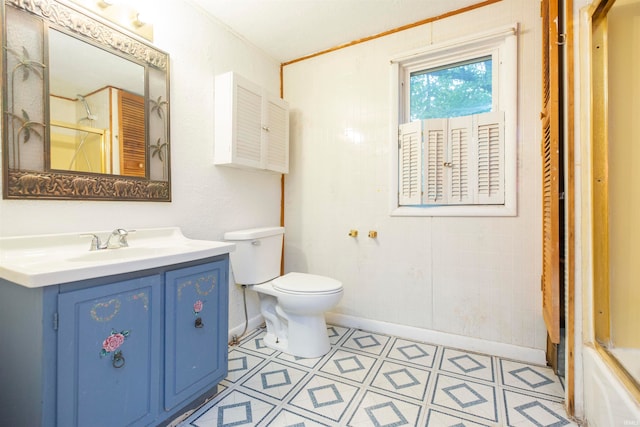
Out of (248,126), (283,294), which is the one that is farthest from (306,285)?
(248,126)

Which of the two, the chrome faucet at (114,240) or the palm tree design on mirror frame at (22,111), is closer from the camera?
the palm tree design on mirror frame at (22,111)

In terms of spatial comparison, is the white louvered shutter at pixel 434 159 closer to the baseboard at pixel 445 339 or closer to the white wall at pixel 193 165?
the baseboard at pixel 445 339

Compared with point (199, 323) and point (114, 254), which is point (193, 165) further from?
point (199, 323)

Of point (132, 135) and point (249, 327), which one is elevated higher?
point (132, 135)

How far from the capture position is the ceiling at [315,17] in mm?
1854

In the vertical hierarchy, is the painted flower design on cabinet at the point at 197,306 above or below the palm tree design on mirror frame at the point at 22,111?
below

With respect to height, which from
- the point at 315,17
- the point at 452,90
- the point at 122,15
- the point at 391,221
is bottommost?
the point at 391,221

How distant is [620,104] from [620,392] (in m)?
1.08

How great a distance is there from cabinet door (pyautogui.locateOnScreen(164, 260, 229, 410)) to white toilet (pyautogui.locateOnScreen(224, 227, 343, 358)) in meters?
0.47

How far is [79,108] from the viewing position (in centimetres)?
132

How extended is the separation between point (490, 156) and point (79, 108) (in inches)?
86.3

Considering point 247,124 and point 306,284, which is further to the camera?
point 247,124

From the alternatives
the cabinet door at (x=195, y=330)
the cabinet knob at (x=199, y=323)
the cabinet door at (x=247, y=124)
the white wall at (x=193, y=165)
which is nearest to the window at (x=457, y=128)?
the cabinet door at (x=247, y=124)

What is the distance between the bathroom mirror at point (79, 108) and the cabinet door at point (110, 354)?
22.2 inches
